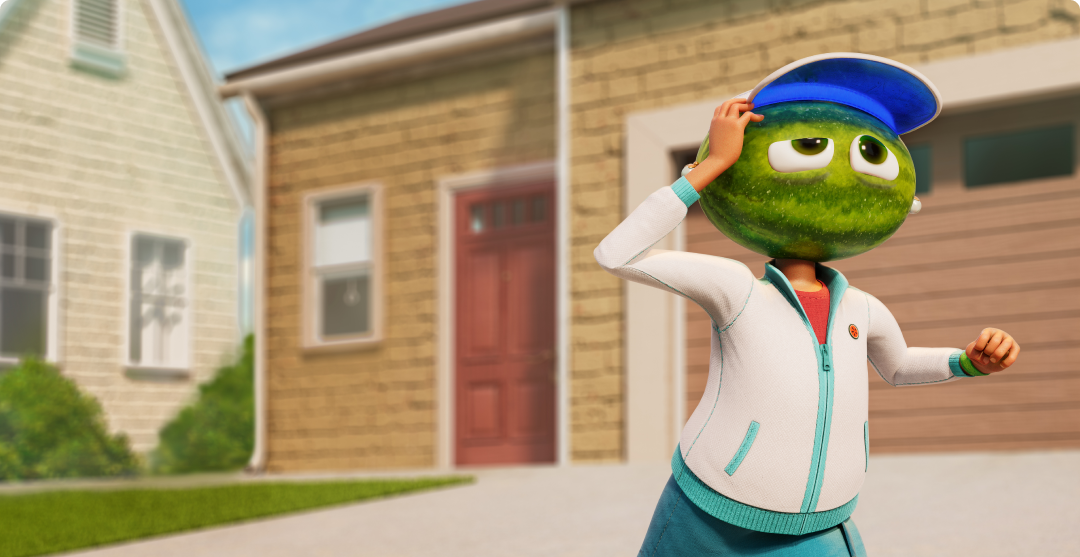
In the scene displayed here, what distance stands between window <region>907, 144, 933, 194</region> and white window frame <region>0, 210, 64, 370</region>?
975 centimetres

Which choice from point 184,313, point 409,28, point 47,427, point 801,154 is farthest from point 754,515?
point 184,313

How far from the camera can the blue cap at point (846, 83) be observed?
2688 mm

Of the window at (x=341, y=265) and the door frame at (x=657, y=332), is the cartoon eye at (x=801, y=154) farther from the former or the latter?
the window at (x=341, y=265)

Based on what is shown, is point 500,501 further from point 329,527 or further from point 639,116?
point 639,116

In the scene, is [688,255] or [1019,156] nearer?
[688,255]

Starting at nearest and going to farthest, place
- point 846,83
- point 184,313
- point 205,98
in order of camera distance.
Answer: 1. point 846,83
2. point 184,313
3. point 205,98

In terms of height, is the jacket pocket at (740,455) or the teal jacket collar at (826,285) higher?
the teal jacket collar at (826,285)

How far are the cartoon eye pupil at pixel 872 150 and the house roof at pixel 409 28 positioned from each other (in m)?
6.90

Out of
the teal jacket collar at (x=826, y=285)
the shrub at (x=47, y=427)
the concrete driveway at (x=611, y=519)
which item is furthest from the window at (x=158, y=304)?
the teal jacket collar at (x=826, y=285)

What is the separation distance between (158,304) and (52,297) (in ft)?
4.44

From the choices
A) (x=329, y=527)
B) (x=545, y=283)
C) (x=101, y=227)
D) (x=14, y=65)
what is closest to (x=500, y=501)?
(x=329, y=527)

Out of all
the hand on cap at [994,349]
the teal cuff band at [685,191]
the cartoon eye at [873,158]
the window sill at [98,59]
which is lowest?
the hand on cap at [994,349]

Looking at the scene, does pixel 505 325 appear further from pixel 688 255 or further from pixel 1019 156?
pixel 688 255

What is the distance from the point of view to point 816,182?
2607 millimetres
